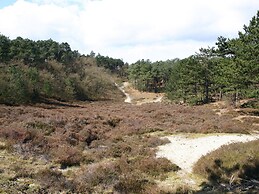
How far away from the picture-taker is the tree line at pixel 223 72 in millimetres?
28484

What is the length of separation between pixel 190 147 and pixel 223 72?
20502 millimetres

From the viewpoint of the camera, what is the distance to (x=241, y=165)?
11.8m

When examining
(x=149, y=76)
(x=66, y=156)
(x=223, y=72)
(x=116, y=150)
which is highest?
(x=149, y=76)

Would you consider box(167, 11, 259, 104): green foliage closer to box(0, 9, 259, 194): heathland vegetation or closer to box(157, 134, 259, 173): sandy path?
box(0, 9, 259, 194): heathland vegetation

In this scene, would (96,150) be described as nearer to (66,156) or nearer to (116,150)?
(116,150)

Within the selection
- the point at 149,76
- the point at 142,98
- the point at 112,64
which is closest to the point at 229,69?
the point at 142,98

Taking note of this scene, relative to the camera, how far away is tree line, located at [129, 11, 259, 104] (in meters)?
28.5

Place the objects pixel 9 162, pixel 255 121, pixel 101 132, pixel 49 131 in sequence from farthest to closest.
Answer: pixel 255 121 < pixel 101 132 < pixel 49 131 < pixel 9 162

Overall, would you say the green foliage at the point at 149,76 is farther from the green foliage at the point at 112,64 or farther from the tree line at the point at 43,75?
the green foliage at the point at 112,64

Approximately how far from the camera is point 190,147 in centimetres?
1720

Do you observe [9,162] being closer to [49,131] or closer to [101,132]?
[49,131]

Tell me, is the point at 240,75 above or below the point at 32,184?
above

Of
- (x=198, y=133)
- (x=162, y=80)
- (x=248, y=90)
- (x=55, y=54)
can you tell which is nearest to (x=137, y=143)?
(x=198, y=133)

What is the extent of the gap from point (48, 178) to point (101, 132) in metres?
10.6
